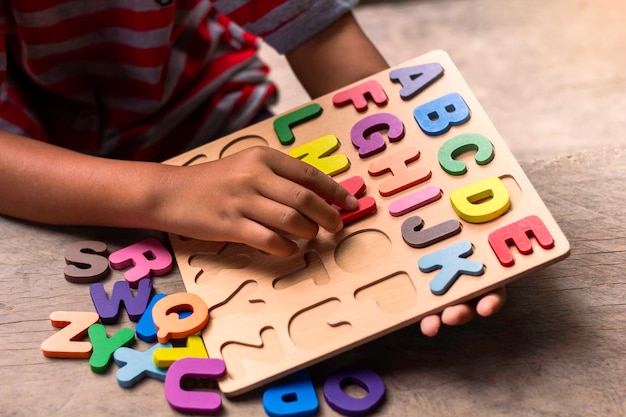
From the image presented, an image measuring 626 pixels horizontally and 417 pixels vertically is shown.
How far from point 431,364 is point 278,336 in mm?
139

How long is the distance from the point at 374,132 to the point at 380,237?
14cm

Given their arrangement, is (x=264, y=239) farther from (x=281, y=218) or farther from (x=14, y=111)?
(x=14, y=111)

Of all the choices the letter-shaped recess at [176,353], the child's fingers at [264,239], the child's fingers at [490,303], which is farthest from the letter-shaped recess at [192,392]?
the child's fingers at [490,303]

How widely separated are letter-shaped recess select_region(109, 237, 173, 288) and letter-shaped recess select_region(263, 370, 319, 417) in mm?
190

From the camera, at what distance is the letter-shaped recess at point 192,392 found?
640mm

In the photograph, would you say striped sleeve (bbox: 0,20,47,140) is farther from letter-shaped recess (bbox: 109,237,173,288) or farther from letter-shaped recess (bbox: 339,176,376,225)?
letter-shaped recess (bbox: 339,176,376,225)

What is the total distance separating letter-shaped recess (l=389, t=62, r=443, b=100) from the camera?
81 cm

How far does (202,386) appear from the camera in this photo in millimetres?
669

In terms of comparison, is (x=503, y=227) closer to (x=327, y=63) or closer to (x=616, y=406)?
(x=616, y=406)

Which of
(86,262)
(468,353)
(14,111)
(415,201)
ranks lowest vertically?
(468,353)

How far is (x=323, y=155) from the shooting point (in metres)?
0.79

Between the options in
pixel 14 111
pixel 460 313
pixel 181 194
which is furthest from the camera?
pixel 14 111

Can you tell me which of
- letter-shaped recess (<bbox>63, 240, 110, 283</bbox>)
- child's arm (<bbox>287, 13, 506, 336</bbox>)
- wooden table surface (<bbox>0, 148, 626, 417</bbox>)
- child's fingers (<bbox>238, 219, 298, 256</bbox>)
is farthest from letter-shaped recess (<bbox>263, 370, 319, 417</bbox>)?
child's arm (<bbox>287, 13, 506, 336</bbox>)

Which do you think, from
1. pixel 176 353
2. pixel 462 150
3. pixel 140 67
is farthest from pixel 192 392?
pixel 140 67
